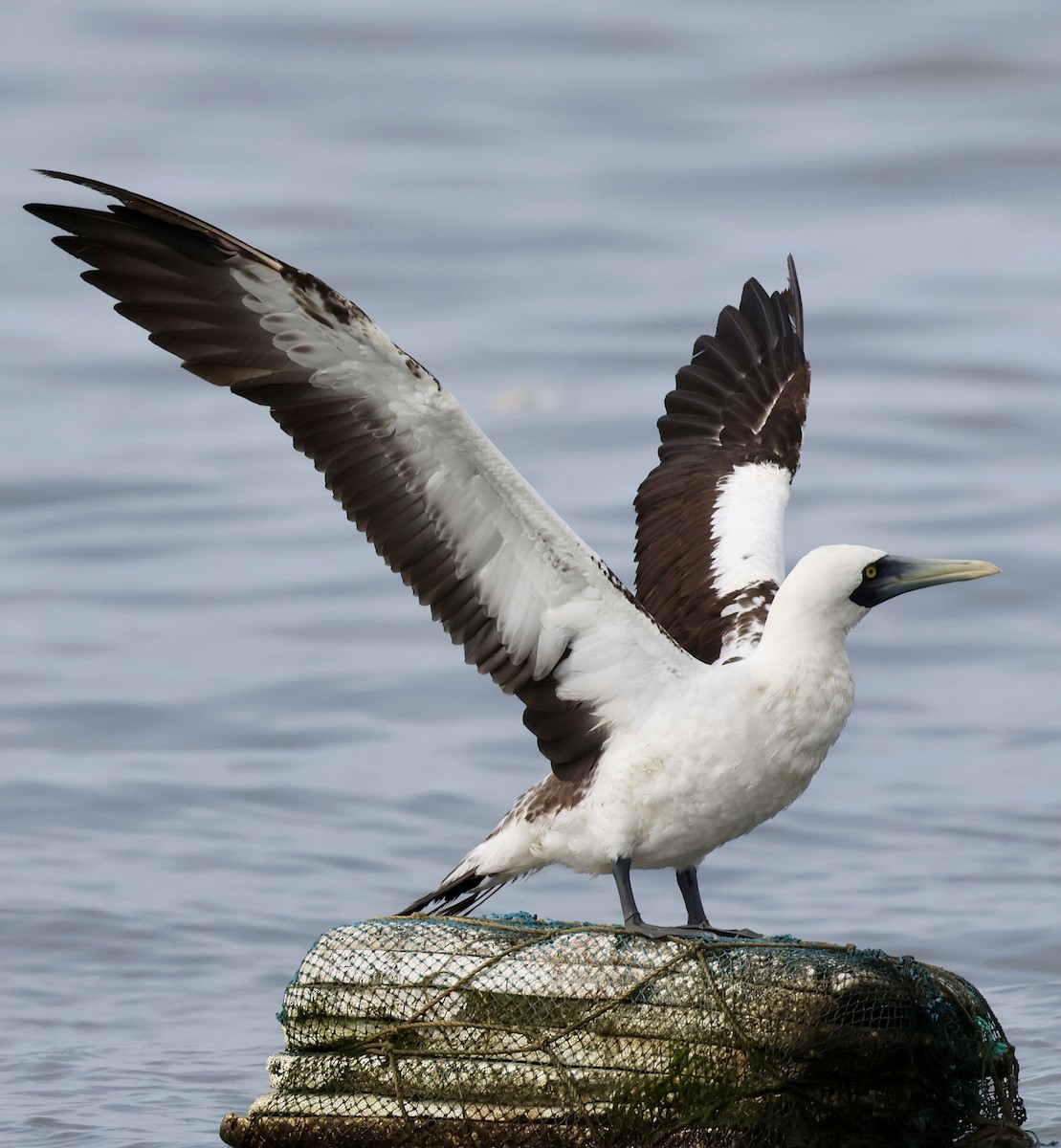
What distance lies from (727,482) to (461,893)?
96.4 inches

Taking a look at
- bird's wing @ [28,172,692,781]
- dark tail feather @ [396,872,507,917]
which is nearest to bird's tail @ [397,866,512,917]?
dark tail feather @ [396,872,507,917]

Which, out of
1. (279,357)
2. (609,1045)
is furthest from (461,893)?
(279,357)

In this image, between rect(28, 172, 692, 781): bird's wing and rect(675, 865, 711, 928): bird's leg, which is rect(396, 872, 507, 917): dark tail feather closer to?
rect(28, 172, 692, 781): bird's wing

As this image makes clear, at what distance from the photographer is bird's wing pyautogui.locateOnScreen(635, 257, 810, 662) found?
9.43m

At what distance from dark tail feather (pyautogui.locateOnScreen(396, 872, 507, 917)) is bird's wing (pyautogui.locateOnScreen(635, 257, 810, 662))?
1226mm

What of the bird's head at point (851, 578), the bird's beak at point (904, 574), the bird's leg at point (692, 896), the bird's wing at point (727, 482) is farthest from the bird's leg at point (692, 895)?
the bird's beak at point (904, 574)

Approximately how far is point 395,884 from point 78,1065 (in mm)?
2443

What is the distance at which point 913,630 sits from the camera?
15734 millimetres

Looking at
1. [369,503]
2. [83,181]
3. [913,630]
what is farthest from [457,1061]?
[913,630]

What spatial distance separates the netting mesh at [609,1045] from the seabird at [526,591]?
356mm

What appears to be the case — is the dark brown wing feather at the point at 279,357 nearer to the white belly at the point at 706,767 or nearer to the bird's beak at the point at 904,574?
the white belly at the point at 706,767

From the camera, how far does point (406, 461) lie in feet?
26.1

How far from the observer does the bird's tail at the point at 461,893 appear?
8477 mm

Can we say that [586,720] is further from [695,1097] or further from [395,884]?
[395,884]
